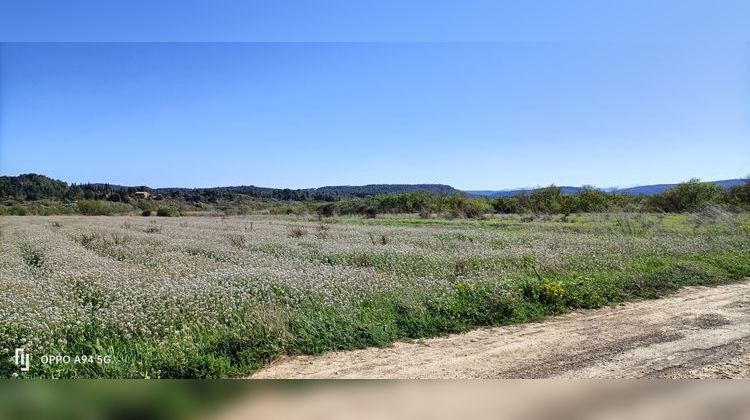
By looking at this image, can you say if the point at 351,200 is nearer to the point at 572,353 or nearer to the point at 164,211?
the point at 164,211

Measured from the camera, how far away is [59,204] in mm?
9602

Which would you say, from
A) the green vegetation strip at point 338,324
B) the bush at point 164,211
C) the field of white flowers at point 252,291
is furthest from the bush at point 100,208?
the bush at point 164,211

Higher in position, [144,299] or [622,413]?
[144,299]

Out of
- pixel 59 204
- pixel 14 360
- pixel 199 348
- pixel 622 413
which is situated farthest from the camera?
pixel 59 204

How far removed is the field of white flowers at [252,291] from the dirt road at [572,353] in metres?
0.44

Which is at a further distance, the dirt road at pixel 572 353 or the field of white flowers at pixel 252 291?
the field of white flowers at pixel 252 291

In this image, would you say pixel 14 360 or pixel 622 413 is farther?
pixel 14 360

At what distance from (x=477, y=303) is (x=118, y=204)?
26.5 feet

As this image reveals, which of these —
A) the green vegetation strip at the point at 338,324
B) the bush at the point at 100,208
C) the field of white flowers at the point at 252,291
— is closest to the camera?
the green vegetation strip at the point at 338,324

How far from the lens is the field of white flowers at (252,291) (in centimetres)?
583

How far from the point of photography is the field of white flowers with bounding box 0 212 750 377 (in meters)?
5.83

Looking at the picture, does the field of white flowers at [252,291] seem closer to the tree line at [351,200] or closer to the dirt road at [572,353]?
the dirt road at [572,353]

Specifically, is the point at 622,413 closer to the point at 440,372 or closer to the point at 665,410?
the point at 665,410

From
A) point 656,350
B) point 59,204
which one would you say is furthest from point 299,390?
point 59,204
